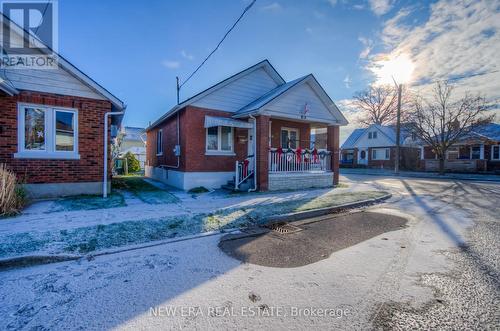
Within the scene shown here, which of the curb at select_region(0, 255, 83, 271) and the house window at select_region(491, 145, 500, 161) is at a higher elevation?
the house window at select_region(491, 145, 500, 161)

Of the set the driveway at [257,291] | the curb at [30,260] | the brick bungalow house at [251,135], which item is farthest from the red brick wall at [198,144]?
the curb at [30,260]

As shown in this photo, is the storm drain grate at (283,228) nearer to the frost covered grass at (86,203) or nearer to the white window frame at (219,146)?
the frost covered grass at (86,203)

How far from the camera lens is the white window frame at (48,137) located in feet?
27.0

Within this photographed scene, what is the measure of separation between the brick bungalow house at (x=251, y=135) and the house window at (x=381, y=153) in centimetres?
2600

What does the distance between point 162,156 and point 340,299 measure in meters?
15.0

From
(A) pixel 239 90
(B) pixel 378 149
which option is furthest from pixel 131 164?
(B) pixel 378 149

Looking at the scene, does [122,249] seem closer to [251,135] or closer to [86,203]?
[86,203]

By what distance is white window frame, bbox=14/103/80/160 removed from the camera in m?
8.23

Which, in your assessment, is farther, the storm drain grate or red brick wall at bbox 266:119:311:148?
red brick wall at bbox 266:119:311:148

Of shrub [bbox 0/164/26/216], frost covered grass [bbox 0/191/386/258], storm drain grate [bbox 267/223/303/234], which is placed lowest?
storm drain grate [bbox 267/223/303/234]

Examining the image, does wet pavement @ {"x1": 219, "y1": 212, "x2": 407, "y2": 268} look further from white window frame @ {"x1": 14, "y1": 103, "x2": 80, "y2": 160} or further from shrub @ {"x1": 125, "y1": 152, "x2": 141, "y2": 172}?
shrub @ {"x1": 125, "y1": 152, "x2": 141, "y2": 172}

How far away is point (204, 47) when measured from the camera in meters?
11.3

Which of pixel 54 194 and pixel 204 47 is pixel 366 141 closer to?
pixel 204 47

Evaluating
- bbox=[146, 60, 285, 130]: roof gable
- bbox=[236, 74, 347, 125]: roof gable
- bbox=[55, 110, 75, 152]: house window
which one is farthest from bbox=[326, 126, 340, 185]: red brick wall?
bbox=[55, 110, 75, 152]: house window
